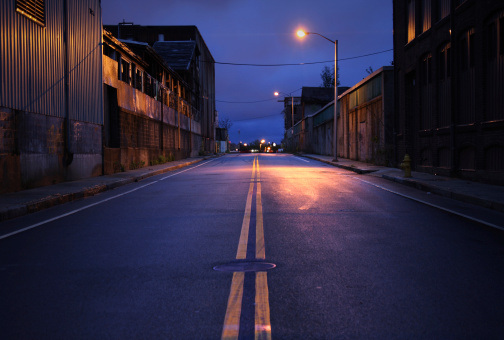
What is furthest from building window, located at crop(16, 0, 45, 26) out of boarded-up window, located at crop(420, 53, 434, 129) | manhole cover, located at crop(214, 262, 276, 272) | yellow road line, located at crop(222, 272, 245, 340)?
boarded-up window, located at crop(420, 53, 434, 129)

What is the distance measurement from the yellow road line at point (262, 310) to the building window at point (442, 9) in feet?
52.7

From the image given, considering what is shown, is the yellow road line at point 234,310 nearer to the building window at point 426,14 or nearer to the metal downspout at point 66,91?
the metal downspout at point 66,91

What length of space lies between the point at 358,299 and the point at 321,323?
2.20ft

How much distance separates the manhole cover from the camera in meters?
4.81

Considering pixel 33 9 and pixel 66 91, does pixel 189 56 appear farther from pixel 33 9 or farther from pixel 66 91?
pixel 33 9

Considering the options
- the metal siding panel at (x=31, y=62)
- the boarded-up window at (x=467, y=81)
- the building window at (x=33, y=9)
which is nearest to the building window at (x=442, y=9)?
the boarded-up window at (x=467, y=81)

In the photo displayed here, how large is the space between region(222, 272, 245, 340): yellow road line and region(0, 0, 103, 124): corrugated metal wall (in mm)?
10177

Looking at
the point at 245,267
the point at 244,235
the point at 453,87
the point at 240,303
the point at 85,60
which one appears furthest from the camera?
the point at 85,60

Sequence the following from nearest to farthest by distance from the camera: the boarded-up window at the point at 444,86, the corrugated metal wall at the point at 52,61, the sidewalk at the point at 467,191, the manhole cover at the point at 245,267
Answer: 1. the manhole cover at the point at 245,267
2. the sidewalk at the point at 467,191
3. the corrugated metal wall at the point at 52,61
4. the boarded-up window at the point at 444,86

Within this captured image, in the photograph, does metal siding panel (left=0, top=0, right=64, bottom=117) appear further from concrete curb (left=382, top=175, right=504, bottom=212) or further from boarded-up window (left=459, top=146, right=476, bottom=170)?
boarded-up window (left=459, top=146, right=476, bottom=170)

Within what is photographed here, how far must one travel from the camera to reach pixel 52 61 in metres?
14.5

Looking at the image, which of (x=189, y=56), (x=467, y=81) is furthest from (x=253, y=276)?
(x=189, y=56)

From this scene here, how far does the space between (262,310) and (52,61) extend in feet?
44.5

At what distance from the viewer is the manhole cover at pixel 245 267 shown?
4812 mm
